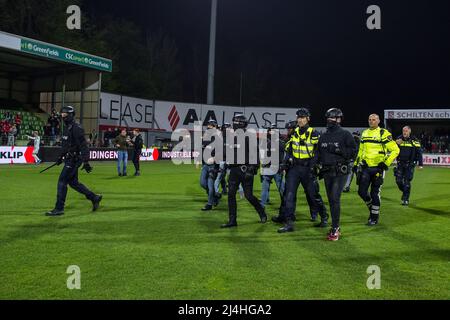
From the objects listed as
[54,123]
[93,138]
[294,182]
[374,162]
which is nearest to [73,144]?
[294,182]

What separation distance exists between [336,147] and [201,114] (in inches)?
1555

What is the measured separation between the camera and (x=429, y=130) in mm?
46344

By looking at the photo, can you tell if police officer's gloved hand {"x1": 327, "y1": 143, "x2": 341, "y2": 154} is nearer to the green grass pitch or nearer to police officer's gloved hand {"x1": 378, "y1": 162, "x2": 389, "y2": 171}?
the green grass pitch

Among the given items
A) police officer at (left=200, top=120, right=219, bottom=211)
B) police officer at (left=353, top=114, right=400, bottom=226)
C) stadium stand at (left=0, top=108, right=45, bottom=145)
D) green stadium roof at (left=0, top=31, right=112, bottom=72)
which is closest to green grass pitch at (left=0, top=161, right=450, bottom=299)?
police officer at (left=200, top=120, right=219, bottom=211)

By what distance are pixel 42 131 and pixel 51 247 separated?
31407 millimetres

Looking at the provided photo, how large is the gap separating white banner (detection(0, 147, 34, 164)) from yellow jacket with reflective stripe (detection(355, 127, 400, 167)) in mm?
21391

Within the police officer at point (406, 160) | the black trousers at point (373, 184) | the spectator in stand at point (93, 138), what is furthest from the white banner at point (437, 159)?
the black trousers at point (373, 184)

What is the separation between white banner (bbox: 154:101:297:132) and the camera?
4475 cm

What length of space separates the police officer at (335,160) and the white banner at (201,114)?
3734 centimetres

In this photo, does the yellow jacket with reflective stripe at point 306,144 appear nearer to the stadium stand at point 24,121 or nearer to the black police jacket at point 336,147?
the black police jacket at point 336,147

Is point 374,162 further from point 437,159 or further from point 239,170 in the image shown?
point 437,159

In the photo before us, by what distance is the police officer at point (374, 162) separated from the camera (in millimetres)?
9180

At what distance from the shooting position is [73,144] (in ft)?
31.3
